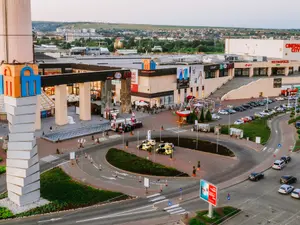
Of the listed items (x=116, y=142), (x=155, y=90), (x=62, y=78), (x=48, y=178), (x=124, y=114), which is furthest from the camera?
(x=155, y=90)

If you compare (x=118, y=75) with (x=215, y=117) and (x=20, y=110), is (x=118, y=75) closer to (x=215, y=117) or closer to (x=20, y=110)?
(x=215, y=117)

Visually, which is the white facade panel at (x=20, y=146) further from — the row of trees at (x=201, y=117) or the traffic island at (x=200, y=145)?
the row of trees at (x=201, y=117)

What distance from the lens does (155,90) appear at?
7550 cm

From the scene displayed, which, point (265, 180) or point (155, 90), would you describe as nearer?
point (265, 180)

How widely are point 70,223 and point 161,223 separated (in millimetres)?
6478

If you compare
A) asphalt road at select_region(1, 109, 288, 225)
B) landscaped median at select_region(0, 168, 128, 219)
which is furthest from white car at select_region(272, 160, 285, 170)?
landscaped median at select_region(0, 168, 128, 219)

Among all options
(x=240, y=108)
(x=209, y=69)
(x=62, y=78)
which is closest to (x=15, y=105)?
(x=62, y=78)

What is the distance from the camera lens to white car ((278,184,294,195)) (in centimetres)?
3628

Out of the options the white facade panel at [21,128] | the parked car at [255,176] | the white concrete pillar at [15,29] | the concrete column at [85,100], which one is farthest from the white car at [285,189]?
the concrete column at [85,100]

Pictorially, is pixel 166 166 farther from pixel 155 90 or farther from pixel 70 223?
pixel 155 90

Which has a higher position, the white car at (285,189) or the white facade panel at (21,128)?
the white facade panel at (21,128)

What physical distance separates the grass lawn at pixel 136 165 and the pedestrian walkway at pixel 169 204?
5.49 metres

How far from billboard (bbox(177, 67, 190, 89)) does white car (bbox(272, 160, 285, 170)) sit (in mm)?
38395

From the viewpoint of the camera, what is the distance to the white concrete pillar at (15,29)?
3195 centimetres
